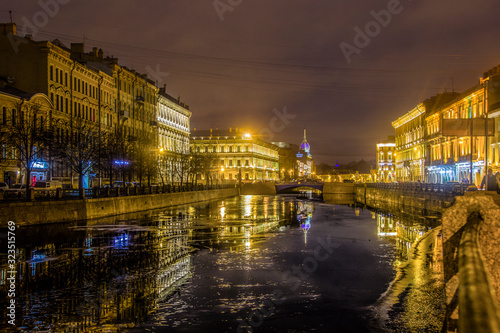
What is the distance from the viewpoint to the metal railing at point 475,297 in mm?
2559

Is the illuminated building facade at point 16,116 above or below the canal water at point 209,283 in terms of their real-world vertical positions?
above

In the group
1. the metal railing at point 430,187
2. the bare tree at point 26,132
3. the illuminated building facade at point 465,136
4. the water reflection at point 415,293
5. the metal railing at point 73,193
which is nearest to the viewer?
the water reflection at point 415,293

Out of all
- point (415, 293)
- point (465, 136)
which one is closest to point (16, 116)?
point (415, 293)

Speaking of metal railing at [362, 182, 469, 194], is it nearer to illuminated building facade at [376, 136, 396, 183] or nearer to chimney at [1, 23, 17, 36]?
chimney at [1, 23, 17, 36]

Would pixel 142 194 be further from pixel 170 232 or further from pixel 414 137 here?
pixel 414 137

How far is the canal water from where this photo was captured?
407 inches

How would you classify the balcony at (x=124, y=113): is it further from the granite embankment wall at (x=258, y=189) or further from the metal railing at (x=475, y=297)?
the metal railing at (x=475, y=297)

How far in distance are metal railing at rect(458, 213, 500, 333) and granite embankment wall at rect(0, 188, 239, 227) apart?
28726mm

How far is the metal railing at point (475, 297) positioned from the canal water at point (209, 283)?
7.28m

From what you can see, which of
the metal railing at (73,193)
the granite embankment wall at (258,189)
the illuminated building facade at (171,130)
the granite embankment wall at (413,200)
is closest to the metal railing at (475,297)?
the granite embankment wall at (413,200)

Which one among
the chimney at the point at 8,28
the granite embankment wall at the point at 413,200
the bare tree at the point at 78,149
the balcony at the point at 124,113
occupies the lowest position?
the granite embankment wall at the point at 413,200

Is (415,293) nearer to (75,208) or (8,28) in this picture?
(75,208)

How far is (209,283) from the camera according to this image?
46.7 feet

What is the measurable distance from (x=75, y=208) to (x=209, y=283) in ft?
73.6
